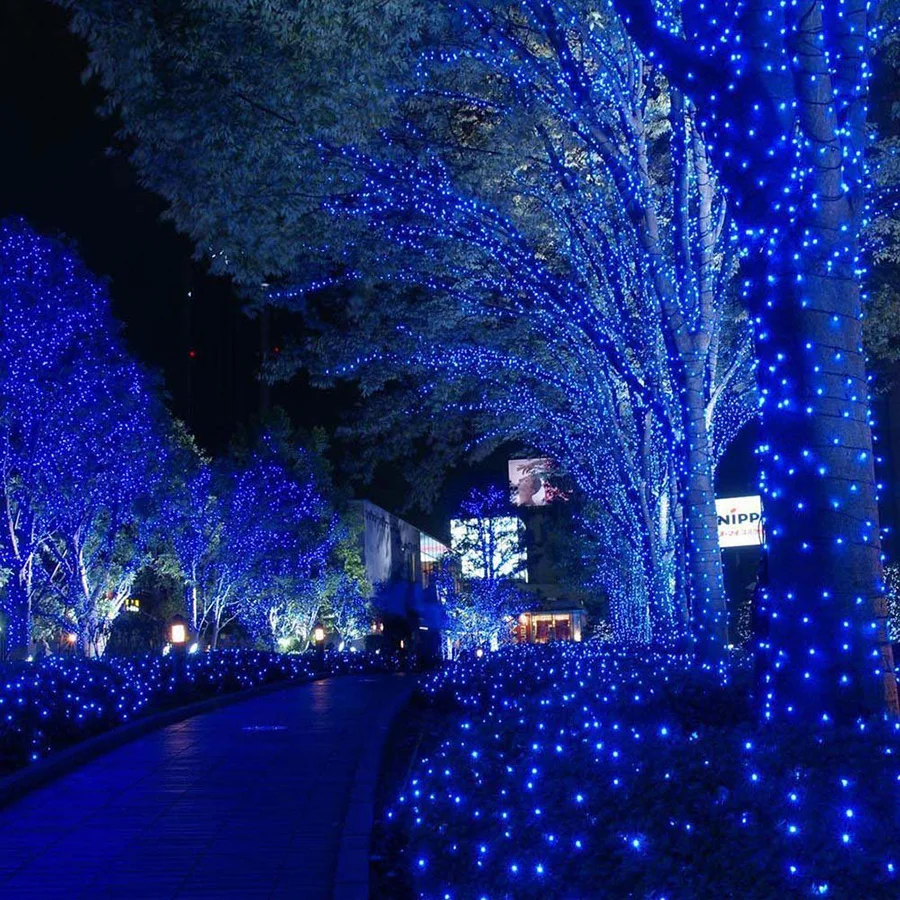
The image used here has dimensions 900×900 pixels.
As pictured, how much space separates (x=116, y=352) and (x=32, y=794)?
11.4 m

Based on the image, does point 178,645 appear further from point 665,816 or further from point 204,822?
point 665,816

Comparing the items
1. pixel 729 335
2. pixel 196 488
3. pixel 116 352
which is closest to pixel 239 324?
pixel 196 488

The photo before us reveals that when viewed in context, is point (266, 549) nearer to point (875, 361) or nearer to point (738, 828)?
point (875, 361)

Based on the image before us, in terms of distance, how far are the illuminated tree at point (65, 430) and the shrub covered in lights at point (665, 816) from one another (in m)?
13.0

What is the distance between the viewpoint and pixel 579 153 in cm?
1498

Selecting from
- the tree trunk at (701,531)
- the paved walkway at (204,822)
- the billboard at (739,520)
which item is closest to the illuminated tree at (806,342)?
the paved walkway at (204,822)

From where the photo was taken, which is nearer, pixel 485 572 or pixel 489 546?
pixel 489 546

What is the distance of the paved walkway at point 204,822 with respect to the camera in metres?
6.90

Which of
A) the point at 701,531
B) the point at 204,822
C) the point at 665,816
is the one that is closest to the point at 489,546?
the point at 701,531

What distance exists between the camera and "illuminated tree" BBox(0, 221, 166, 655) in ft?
61.8

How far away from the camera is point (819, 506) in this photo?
6508 millimetres

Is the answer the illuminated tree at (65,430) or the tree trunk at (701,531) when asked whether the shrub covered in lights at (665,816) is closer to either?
the tree trunk at (701,531)

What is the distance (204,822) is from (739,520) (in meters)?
29.6

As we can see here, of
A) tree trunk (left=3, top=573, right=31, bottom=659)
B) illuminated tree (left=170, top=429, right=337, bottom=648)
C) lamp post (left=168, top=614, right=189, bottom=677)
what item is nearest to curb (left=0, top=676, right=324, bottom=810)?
lamp post (left=168, top=614, right=189, bottom=677)
